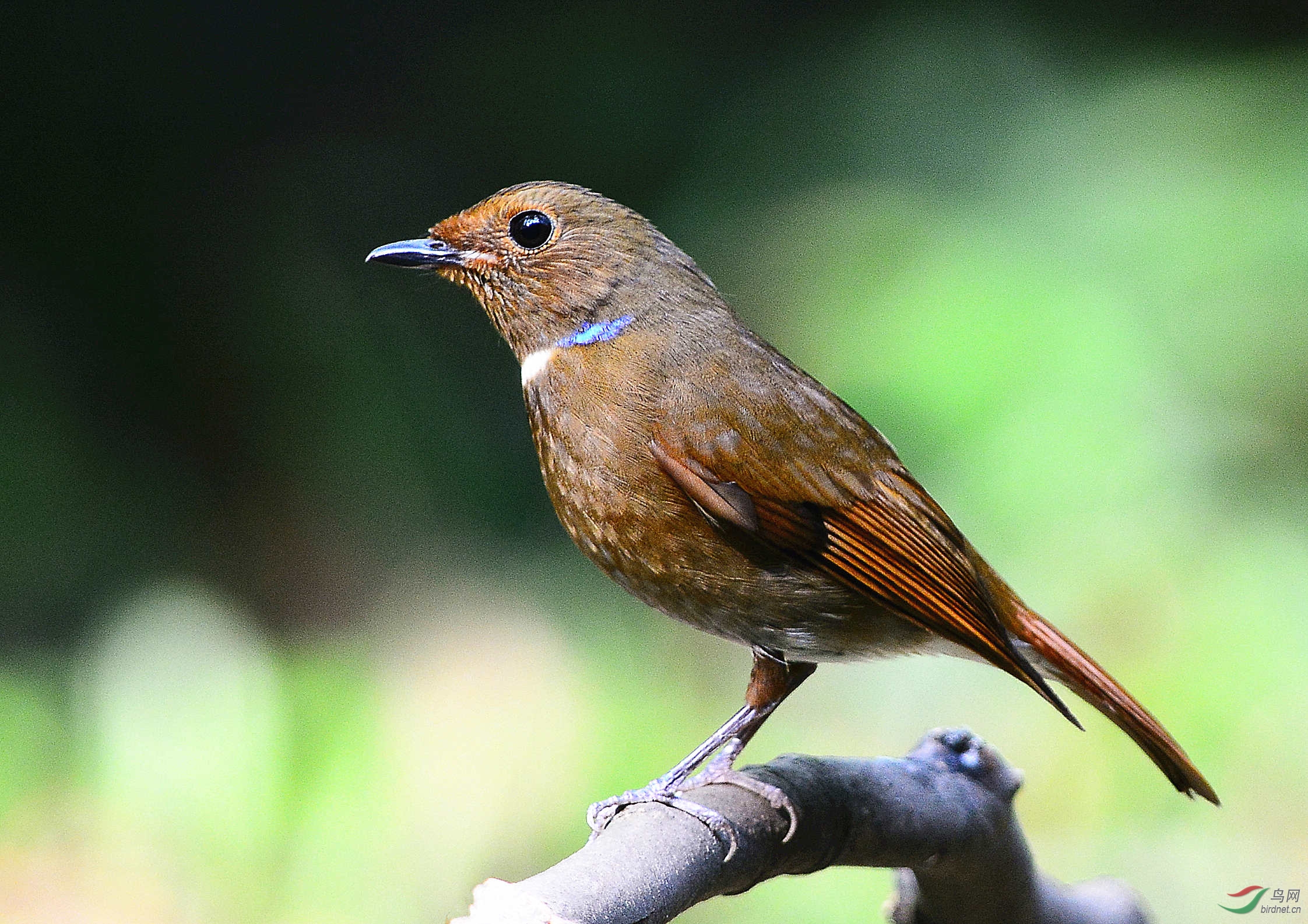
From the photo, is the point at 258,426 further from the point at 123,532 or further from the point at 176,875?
the point at 176,875

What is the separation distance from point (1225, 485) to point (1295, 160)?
0.82 m

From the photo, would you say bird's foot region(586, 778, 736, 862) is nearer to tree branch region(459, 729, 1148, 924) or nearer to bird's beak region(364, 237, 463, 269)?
tree branch region(459, 729, 1148, 924)

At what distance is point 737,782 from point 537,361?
61 centimetres

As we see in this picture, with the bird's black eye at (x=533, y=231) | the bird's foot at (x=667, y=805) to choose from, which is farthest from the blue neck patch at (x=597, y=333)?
the bird's foot at (x=667, y=805)

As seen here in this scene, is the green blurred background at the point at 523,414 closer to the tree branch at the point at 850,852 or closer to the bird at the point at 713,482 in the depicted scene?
the tree branch at the point at 850,852

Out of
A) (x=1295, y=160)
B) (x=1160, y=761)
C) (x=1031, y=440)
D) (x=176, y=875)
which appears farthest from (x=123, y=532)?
(x=1295, y=160)

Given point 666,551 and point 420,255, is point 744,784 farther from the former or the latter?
point 420,255

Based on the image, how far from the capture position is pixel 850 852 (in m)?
1.74

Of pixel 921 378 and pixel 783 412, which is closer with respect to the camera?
pixel 783 412

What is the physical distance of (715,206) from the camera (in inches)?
132

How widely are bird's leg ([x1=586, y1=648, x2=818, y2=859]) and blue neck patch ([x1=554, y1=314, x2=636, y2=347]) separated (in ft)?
1.57

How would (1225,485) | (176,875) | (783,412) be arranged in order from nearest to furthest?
(783,412) → (176,875) → (1225,485)

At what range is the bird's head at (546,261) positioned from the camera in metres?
1.85

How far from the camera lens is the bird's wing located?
1711 millimetres
